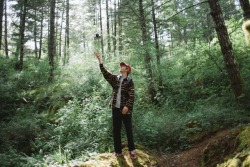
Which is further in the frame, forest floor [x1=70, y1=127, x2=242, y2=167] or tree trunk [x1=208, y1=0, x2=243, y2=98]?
tree trunk [x1=208, y1=0, x2=243, y2=98]

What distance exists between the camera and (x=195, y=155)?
21.0 ft

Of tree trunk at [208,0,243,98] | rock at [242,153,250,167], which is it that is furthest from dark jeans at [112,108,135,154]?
tree trunk at [208,0,243,98]

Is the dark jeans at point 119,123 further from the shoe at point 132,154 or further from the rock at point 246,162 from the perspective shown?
the rock at point 246,162

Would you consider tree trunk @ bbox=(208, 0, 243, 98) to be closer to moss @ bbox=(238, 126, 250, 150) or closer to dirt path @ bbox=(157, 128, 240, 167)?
dirt path @ bbox=(157, 128, 240, 167)

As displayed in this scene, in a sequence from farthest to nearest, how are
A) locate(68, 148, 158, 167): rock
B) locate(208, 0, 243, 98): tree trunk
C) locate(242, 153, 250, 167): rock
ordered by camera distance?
locate(208, 0, 243, 98): tree trunk
locate(68, 148, 158, 167): rock
locate(242, 153, 250, 167): rock

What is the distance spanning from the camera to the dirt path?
5.59 m

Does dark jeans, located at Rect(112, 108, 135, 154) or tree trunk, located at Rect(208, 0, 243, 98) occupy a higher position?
tree trunk, located at Rect(208, 0, 243, 98)

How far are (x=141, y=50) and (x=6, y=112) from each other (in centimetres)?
688

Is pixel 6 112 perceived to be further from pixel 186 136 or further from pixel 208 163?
pixel 208 163

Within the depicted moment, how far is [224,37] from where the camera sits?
8414 millimetres

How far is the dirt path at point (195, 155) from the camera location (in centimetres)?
559

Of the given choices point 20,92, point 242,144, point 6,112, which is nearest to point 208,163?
point 242,144

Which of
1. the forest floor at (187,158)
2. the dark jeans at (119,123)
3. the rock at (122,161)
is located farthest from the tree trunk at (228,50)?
the dark jeans at (119,123)

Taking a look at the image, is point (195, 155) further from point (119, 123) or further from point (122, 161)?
point (119, 123)
